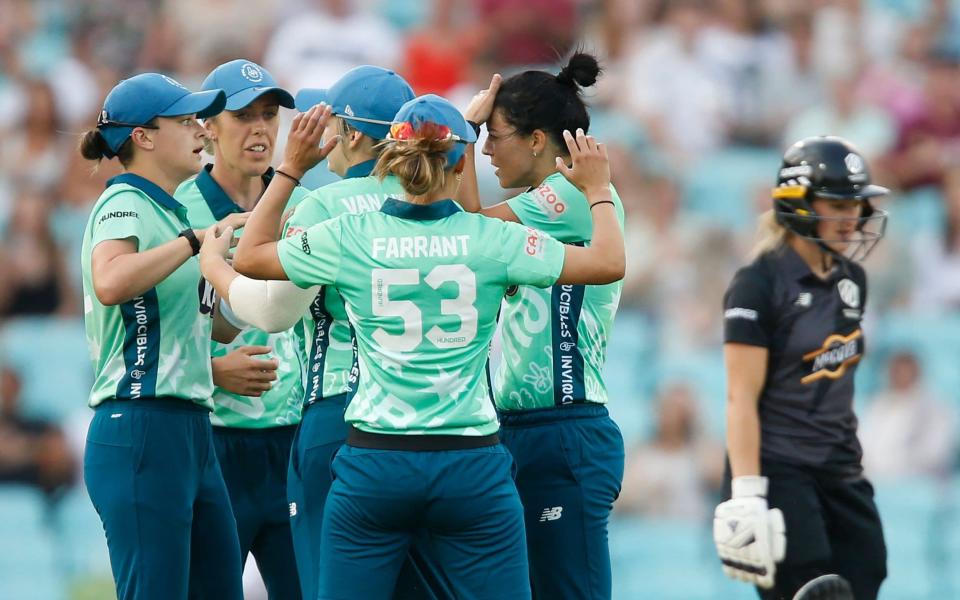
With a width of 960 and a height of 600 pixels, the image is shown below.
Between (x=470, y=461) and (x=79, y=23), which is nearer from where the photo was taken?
(x=470, y=461)

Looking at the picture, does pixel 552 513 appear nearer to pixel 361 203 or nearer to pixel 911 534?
pixel 361 203

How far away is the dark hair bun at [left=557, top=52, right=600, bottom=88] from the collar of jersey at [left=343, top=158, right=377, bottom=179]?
2.56ft

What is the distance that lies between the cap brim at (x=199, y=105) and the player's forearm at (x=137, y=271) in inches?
22.4

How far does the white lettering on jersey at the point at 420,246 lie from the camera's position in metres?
4.34

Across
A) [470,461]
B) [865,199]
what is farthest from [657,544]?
[470,461]

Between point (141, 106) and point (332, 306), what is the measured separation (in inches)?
39.9

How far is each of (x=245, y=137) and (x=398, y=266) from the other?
1512 millimetres

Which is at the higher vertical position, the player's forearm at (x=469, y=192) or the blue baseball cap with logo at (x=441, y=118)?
the blue baseball cap with logo at (x=441, y=118)

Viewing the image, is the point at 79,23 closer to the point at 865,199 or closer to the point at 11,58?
the point at 11,58

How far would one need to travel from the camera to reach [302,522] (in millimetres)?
4949

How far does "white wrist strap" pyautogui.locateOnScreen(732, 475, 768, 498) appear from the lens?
16.5 ft

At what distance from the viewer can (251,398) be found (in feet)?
18.6

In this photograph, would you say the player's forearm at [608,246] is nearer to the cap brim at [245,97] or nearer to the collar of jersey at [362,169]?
the collar of jersey at [362,169]

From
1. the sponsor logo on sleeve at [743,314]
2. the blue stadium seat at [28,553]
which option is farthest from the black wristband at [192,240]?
the blue stadium seat at [28,553]
